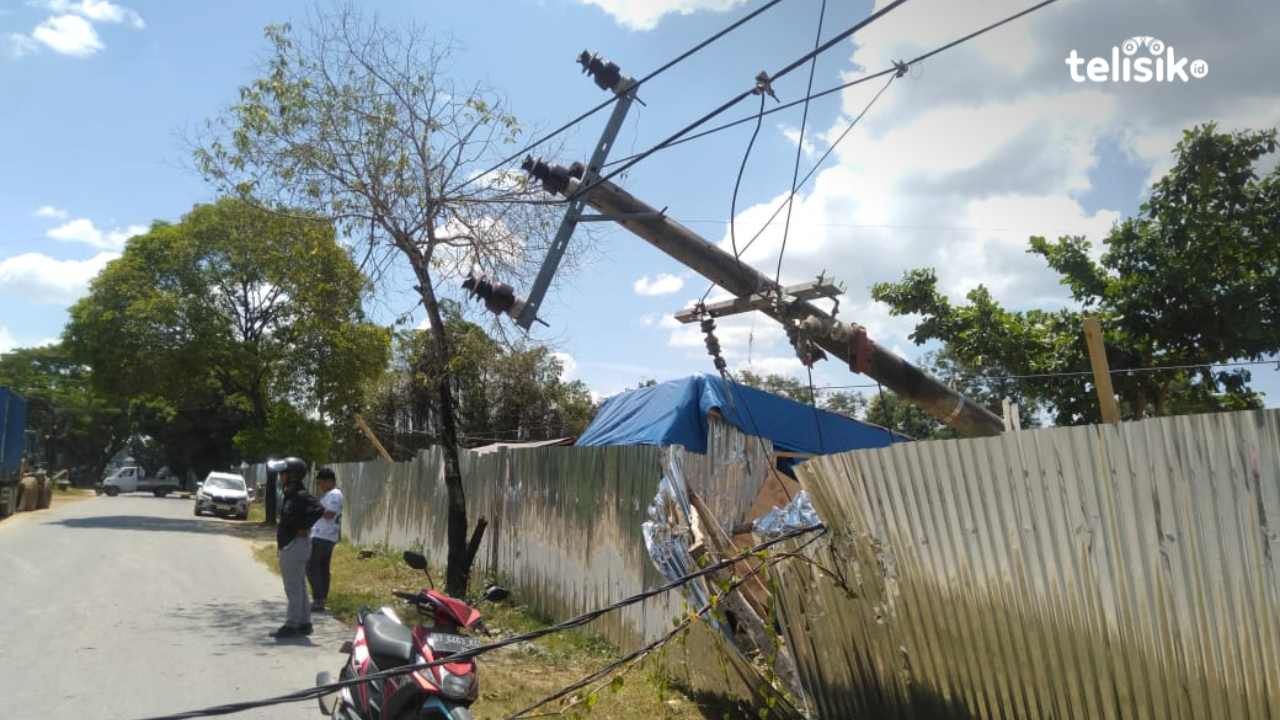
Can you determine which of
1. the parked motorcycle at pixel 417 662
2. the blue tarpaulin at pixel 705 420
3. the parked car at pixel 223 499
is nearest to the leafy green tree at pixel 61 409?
the parked car at pixel 223 499

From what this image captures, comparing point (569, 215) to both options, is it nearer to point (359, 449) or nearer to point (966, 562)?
point (966, 562)

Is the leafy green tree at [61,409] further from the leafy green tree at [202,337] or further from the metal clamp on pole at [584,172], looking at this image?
the metal clamp on pole at [584,172]

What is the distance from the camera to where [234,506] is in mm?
30016

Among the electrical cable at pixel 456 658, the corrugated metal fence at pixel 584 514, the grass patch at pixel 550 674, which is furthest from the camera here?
the corrugated metal fence at pixel 584 514

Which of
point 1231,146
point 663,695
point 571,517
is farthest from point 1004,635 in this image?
point 1231,146

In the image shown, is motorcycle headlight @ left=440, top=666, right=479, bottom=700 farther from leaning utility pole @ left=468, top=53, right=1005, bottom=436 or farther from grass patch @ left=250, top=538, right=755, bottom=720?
leaning utility pole @ left=468, top=53, right=1005, bottom=436

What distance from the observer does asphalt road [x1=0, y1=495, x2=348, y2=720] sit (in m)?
6.54

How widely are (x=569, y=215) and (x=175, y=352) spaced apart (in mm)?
20013

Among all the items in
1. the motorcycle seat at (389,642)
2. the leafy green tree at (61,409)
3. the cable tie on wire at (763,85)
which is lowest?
the motorcycle seat at (389,642)

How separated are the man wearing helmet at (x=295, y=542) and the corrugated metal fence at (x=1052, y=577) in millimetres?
5271

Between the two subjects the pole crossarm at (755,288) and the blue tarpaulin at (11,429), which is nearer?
the pole crossarm at (755,288)

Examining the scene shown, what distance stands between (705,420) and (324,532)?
17.1 feet

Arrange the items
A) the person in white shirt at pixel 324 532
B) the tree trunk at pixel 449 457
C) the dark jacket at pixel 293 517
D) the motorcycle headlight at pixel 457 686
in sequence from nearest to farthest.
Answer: the motorcycle headlight at pixel 457 686
the dark jacket at pixel 293 517
the person in white shirt at pixel 324 532
the tree trunk at pixel 449 457

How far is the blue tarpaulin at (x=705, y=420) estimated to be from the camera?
12781mm
